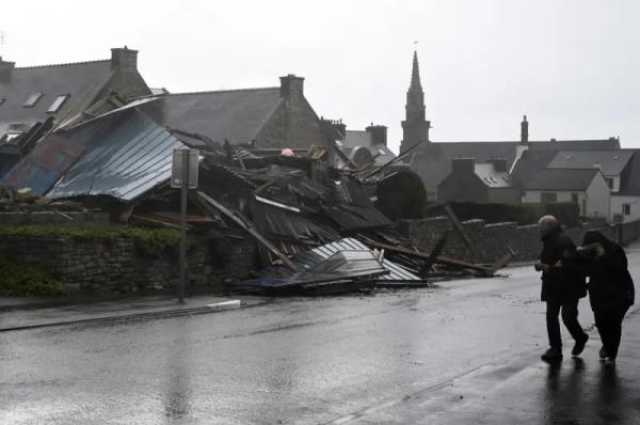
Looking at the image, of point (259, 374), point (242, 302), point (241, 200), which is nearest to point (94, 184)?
point (241, 200)

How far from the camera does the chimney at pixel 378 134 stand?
3728 inches

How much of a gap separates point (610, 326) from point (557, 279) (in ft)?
3.07

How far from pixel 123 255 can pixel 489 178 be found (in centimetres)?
7812

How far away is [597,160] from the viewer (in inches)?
4080

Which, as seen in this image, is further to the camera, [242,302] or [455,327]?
[242,302]

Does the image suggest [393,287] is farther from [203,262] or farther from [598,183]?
[598,183]

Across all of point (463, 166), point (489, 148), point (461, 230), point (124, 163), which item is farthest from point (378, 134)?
point (124, 163)

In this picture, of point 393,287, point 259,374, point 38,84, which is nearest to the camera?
point 259,374

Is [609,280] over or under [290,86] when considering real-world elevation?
under

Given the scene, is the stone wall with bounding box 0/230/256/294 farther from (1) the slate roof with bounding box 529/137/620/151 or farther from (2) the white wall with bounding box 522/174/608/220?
(1) the slate roof with bounding box 529/137/620/151

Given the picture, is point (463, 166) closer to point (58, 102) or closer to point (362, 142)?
point (362, 142)

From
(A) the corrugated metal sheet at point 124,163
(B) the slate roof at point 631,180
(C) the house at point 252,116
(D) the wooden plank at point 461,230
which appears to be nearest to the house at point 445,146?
(B) the slate roof at point 631,180

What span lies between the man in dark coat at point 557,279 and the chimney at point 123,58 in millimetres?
40960

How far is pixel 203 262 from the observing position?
69.4ft
